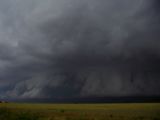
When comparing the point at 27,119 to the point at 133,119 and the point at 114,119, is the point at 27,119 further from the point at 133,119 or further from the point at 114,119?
the point at 133,119

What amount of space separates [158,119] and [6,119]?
24840 millimetres

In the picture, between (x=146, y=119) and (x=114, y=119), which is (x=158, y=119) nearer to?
(x=146, y=119)

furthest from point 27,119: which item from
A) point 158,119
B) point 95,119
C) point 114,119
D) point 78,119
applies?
point 158,119

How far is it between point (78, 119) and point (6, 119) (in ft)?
39.8

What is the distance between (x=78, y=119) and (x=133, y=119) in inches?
383

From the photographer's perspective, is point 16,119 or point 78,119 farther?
point 78,119

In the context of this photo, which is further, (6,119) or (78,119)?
(78,119)

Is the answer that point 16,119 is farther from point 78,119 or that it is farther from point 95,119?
point 95,119

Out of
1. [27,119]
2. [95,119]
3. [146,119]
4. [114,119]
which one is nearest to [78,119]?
[95,119]

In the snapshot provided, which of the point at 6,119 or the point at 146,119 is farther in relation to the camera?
the point at 146,119

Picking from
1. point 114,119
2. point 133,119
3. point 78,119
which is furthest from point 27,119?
point 133,119

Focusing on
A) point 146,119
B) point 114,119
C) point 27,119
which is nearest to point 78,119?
point 114,119

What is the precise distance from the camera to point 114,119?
38562 mm

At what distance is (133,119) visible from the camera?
38250 millimetres
